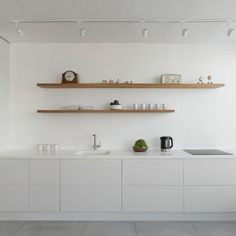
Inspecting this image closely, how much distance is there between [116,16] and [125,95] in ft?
4.08

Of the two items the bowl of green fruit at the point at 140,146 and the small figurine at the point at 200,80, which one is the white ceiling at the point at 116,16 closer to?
the small figurine at the point at 200,80

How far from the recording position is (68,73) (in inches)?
140

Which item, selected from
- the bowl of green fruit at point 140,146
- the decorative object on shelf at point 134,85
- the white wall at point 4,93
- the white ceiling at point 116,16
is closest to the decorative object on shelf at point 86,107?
the decorative object on shelf at point 134,85

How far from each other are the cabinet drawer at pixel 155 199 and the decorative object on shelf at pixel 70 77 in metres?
1.65

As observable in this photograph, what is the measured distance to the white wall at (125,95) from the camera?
3.66 meters

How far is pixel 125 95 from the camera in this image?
145 inches

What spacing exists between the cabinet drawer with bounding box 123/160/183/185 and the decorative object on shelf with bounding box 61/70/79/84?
1.44 meters

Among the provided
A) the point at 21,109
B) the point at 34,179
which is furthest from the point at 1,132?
the point at 34,179

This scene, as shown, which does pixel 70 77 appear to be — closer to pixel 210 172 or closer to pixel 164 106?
pixel 164 106

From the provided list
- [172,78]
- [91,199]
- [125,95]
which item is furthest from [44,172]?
[172,78]

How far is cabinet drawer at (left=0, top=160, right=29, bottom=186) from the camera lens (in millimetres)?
3070

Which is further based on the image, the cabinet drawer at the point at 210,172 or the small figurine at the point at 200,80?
the small figurine at the point at 200,80

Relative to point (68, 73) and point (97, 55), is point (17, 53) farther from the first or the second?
point (97, 55)

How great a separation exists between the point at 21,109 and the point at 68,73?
0.87 m
